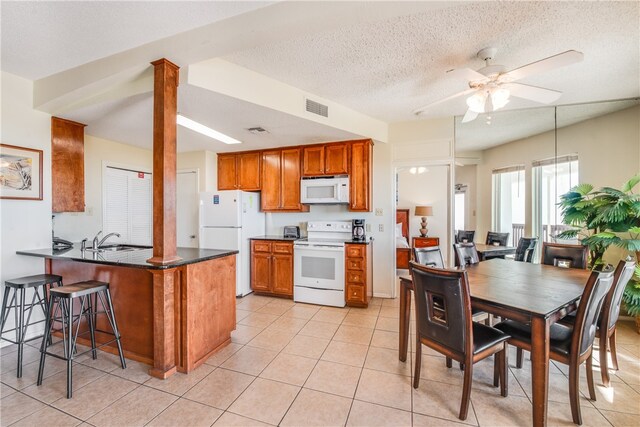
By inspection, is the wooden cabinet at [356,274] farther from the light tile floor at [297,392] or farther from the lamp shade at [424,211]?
the lamp shade at [424,211]

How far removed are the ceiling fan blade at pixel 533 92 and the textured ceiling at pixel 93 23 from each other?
6.70 feet

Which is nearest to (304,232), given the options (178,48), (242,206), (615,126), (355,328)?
(242,206)

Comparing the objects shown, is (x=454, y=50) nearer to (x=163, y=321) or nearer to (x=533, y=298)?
(x=533, y=298)

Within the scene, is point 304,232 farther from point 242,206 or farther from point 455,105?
point 455,105

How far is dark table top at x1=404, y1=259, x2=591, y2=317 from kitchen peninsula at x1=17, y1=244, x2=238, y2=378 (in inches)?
83.8

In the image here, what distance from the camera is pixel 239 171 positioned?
4.67 meters

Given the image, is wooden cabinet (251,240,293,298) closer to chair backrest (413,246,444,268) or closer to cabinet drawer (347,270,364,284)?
cabinet drawer (347,270,364,284)

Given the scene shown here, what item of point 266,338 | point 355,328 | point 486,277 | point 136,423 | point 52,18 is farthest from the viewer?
point 355,328

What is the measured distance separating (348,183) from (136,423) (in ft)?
10.9

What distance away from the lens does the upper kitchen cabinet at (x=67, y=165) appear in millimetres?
3033

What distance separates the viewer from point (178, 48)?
2.04 metres

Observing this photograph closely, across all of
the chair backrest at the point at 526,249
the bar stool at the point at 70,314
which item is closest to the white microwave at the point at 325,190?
the chair backrest at the point at 526,249

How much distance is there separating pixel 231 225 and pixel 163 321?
2.17 metres

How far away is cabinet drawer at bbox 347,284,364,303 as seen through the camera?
370cm
